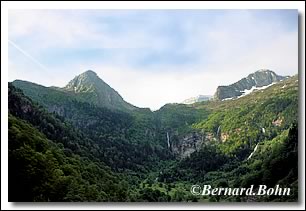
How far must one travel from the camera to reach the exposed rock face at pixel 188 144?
7.52 meters

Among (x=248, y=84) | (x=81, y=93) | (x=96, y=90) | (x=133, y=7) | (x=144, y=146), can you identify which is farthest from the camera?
(x=144, y=146)

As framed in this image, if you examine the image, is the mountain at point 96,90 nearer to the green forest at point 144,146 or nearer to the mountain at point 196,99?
the green forest at point 144,146

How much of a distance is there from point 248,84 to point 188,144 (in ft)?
4.00

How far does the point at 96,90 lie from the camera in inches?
289

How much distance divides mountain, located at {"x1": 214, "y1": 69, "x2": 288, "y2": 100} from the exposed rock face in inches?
26.4

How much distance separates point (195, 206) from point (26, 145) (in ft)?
7.81

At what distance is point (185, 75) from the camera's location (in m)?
7.29

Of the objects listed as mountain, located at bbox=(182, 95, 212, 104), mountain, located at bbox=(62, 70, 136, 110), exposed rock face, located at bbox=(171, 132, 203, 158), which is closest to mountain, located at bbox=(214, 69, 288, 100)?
mountain, located at bbox=(182, 95, 212, 104)

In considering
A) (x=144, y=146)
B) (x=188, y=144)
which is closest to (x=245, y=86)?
(x=188, y=144)

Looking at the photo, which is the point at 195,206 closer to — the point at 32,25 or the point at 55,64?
the point at 55,64

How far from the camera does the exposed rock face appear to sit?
7516 mm

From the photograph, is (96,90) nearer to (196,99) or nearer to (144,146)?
(144,146)

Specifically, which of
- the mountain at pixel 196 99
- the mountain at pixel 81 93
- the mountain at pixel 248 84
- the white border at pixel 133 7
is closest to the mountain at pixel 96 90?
the mountain at pixel 81 93

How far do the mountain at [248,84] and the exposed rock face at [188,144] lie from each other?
67 centimetres
